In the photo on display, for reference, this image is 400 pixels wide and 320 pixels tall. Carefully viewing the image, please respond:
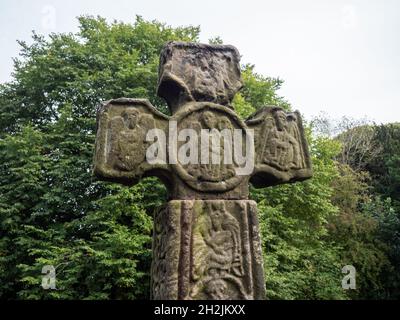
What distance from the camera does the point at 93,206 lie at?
1171cm

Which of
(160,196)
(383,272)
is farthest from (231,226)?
(383,272)

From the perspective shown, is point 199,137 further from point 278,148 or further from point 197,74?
point 278,148

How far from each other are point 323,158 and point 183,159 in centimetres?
1320

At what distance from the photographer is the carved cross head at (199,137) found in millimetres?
3172

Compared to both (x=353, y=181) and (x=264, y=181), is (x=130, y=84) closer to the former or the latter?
(x=264, y=181)

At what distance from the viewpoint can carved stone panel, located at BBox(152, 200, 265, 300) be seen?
2973 mm

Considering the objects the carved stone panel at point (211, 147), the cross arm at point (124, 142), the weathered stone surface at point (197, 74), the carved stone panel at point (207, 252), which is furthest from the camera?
the weathered stone surface at point (197, 74)

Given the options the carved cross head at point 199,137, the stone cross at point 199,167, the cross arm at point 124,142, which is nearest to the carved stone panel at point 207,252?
the stone cross at point 199,167

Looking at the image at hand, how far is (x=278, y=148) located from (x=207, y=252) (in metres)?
1.16

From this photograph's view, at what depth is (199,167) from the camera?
326 cm

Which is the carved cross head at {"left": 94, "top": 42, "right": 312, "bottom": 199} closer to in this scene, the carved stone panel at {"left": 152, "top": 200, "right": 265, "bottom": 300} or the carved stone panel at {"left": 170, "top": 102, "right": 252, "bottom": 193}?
the carved stone panel at {"left": 170, "top": 102, "right": 252, "bottom": 193}

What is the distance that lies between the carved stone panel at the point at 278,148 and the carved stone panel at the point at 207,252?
41 cm

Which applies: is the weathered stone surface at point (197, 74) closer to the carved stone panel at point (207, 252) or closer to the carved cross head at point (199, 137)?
the carved cross head at point (199, 137)

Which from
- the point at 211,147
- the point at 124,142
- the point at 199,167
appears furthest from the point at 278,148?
the point at 124,142
